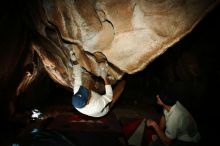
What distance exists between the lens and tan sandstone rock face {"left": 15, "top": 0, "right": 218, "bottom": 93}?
333 cm

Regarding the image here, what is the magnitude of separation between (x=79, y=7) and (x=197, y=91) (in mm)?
→ 5902

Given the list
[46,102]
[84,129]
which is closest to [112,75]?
[84,129]

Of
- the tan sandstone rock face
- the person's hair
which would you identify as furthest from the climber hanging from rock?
the person's hair

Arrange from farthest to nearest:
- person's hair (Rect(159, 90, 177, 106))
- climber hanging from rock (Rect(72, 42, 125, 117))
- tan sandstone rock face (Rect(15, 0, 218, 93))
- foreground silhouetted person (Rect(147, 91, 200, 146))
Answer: climber hanging from rock (Rect(72, 42, 125, 117))
person's hair (Rect(159, 90, 177, 106))
foreground silhouetted person (Rect(147, 91, 200, 146))
tan sandstone rock face (Rect(15, 0, 218, 93))

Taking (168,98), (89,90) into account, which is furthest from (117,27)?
(168,98)

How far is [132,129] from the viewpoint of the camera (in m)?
5.56

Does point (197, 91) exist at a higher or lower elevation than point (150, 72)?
higher

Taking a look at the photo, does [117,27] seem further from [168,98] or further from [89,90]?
[168,98]

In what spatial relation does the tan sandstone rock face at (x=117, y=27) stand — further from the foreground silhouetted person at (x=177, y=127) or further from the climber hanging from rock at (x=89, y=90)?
the foreground silhouetted person at (x=177, y=127)

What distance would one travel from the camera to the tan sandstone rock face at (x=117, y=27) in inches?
131

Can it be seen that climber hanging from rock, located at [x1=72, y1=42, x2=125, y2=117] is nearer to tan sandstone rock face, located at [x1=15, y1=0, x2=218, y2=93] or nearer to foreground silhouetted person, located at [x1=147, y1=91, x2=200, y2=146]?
tan sandstone rock face, located at [x1=15, y1=0, x2=218, y2=93]

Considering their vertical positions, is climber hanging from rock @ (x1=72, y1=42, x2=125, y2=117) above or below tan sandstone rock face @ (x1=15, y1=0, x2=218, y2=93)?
below

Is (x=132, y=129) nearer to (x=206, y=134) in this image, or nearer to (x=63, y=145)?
(x=63, y=145)

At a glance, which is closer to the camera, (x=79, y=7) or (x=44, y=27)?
(x=79, y=7)
